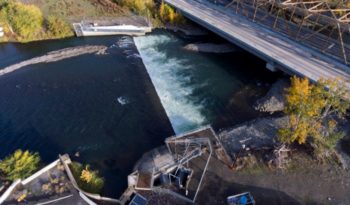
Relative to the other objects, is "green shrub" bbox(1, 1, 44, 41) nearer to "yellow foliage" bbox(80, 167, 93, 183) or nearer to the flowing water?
the flowing water

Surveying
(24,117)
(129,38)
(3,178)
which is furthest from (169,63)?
(3,178)

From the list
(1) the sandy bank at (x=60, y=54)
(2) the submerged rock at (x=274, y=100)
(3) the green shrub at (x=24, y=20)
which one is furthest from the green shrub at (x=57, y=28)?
(2) the submerged rock at (x=274, y=100)

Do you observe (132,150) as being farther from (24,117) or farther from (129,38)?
→ (129,38)

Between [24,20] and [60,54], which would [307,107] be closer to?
[60,54]

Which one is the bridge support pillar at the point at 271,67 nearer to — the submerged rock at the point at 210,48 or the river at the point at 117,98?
the river at the point at 117,98

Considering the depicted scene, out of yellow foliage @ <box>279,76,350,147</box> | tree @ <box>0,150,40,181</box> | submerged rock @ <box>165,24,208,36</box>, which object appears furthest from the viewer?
submerged rock @ <box>165,24,208,36</box>

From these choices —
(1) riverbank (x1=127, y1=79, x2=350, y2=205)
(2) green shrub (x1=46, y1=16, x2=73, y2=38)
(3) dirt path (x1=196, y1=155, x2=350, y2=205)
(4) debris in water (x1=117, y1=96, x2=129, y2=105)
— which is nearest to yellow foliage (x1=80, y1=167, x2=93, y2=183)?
(1) riverbank (x1=127, y1=79, x2=350, y2=205)
